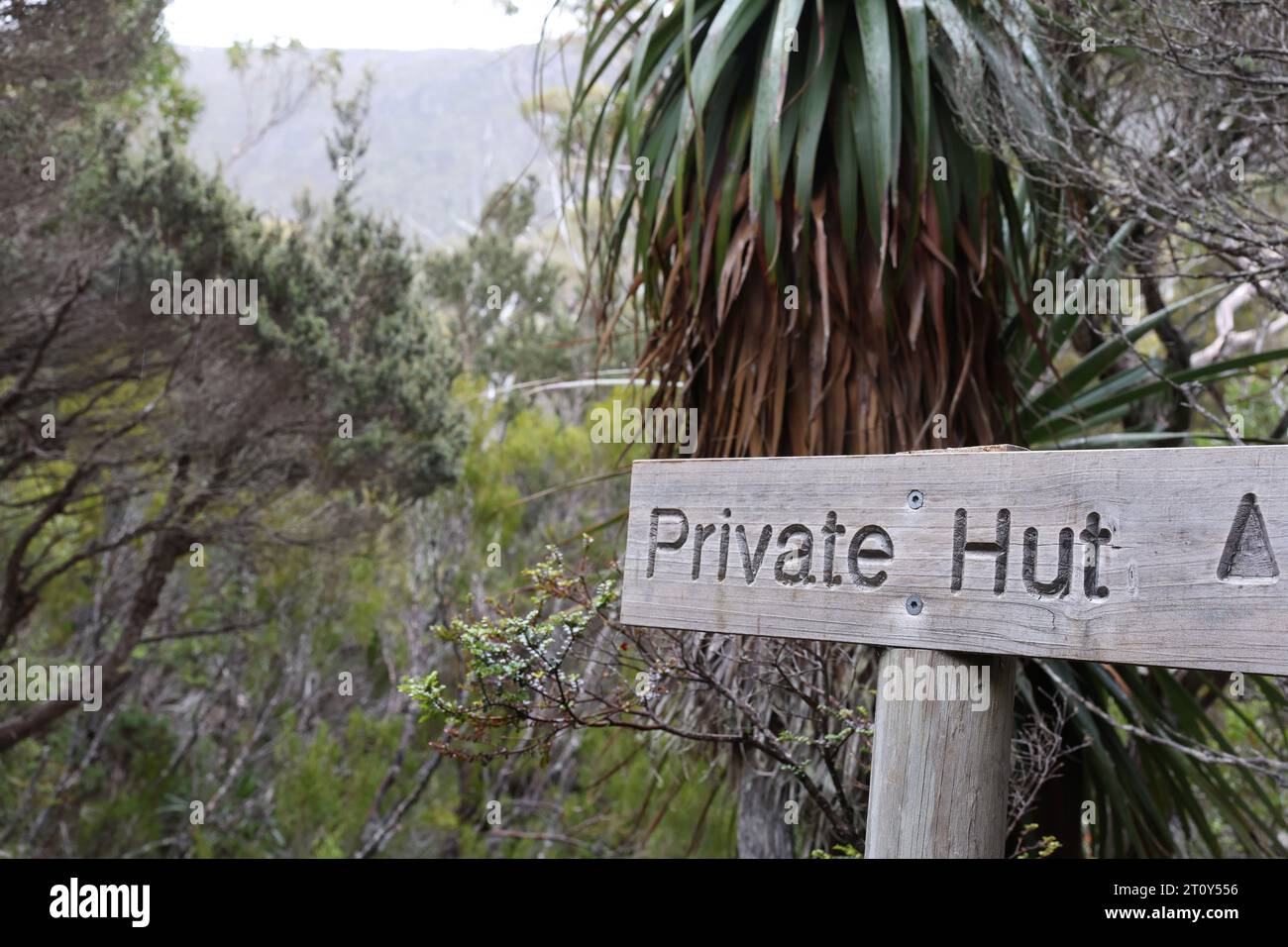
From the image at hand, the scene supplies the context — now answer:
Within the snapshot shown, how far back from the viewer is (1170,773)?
276cm

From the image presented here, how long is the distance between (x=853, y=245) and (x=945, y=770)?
1.46m

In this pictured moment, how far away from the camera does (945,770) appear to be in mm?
1188

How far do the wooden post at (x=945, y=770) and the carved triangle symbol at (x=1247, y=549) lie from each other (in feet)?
0.86

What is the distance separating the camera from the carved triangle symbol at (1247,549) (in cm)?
97

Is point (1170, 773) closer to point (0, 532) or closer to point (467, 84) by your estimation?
point (0, 532)
